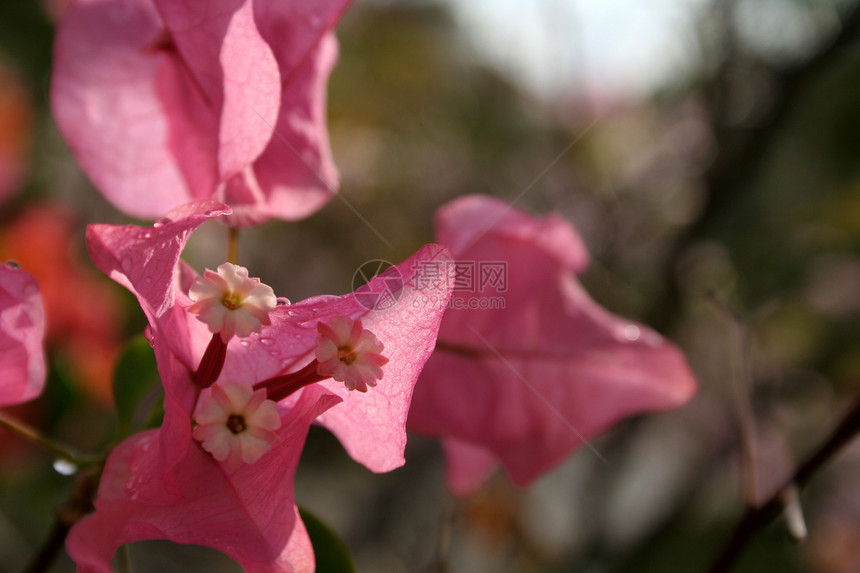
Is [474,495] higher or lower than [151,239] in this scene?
lower

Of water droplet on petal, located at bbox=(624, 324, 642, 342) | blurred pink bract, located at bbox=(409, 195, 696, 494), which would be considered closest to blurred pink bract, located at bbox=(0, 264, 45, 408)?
blurred pink bract, located at bbox=(409, 195, 696, 494)

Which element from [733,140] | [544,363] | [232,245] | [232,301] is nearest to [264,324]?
[232,301]

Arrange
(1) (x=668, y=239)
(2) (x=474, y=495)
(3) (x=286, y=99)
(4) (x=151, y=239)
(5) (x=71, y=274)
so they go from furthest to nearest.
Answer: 1. (2) (x=474, y=495)
2. (1) (x=668, y=239)
3. (5) (x=71, y=274)
4. (3) (x=286, y=99)
5. (4) (x=151, y=239)

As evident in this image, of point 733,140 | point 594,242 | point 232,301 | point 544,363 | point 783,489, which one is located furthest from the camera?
point 594,242

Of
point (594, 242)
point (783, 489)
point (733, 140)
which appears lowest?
point (594, 242)

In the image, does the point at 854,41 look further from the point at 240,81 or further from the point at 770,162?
the point at 240,81

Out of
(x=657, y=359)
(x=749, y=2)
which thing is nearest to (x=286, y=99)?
(x=657, y=359)

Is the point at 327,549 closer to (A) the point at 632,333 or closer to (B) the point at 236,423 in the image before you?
(B) the point at 236,423

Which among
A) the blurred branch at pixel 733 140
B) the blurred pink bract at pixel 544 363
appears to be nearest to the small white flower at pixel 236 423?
the blurred pink bract at pixel 544 363

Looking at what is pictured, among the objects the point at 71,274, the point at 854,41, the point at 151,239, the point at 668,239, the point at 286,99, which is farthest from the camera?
the point at 668,239
